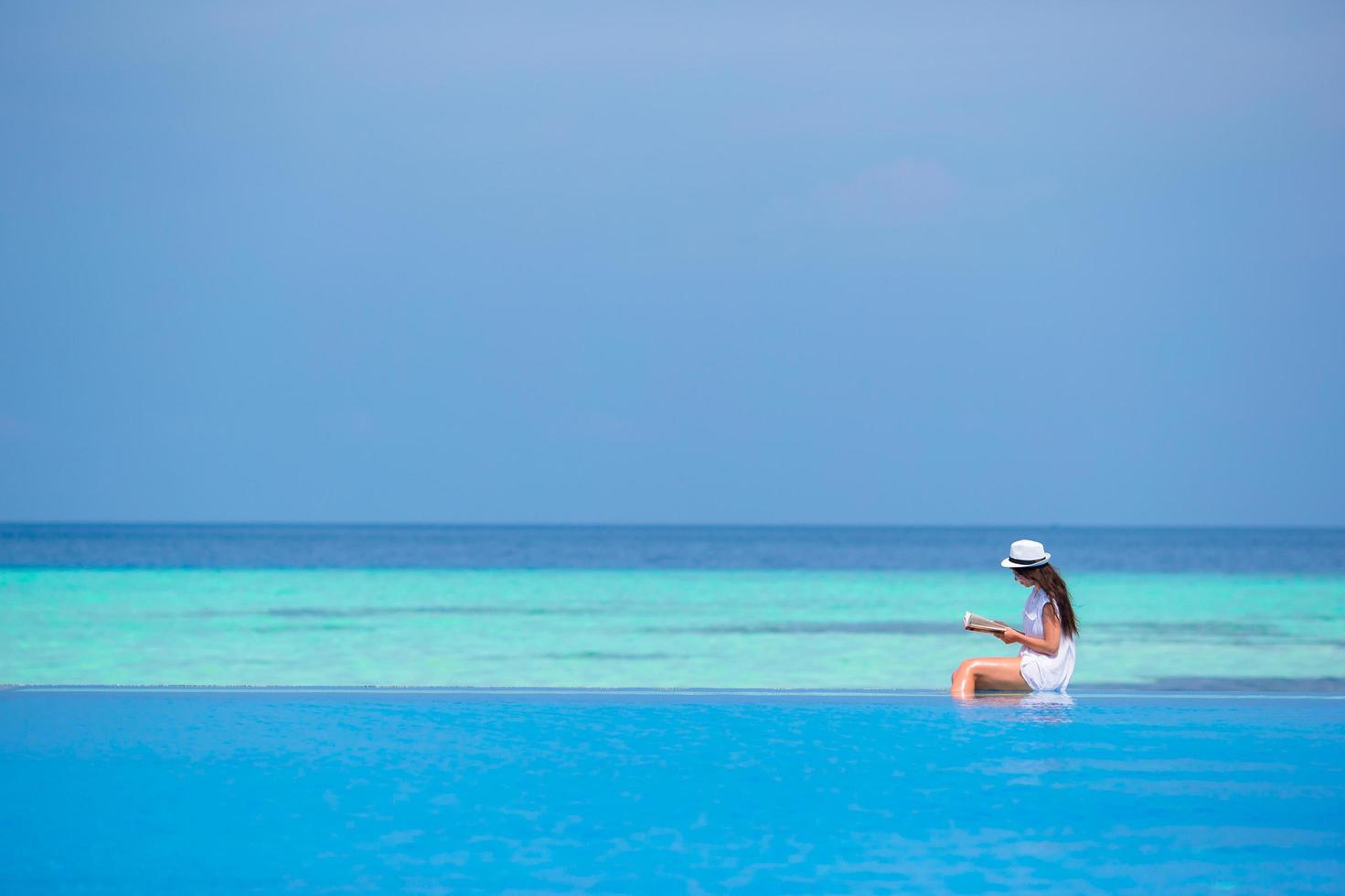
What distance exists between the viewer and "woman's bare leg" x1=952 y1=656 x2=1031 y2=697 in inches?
254

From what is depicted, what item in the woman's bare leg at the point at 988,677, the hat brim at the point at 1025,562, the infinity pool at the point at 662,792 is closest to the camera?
the infinity pool at the point at 662,792

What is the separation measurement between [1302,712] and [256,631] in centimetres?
1353

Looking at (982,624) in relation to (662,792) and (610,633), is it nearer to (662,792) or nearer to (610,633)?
(662,792)

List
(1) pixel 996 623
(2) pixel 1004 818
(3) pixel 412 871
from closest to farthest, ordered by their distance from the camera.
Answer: (3) pixel 412 871 → (2) pixel 1004 818 → (1) pixel 996 623

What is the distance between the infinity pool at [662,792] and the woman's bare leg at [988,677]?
115 mm

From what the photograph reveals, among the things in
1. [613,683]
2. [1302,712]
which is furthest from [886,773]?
[613,683]

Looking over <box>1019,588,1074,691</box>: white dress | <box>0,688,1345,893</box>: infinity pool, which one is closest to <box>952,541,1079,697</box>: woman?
<box>1019,588,1074,691</box>: white dress

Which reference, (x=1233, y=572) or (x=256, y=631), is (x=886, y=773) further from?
(x=1233, y=572)

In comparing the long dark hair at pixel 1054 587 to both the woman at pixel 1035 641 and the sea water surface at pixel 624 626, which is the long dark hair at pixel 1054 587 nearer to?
the woman at pixel 1035 641

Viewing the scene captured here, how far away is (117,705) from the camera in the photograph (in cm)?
649

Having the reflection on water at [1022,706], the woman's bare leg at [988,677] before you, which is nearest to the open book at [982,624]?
the woman's bare leg at [988,677]

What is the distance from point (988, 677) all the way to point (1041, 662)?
303 mm

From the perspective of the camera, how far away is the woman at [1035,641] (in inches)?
239

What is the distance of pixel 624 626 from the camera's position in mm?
18234
